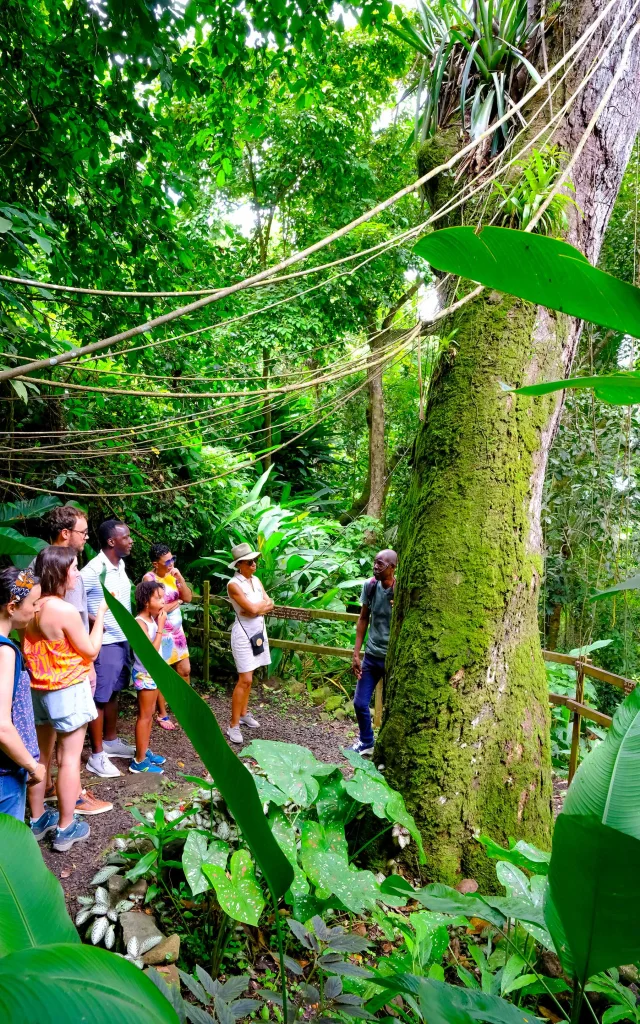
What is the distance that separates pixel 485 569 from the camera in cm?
227

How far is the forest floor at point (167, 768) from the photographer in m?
2.49

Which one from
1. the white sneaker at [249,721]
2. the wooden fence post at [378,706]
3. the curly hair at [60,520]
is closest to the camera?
the curly hair at [60,520]

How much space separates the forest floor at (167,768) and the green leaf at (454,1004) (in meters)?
1.65

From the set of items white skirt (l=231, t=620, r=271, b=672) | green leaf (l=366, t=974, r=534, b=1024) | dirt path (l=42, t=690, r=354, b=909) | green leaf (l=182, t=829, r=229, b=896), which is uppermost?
green leaf (l=366, t=974, r=534, b=1024)

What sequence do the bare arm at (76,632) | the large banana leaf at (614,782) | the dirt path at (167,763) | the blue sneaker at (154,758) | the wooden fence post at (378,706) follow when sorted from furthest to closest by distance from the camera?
the wooden fence post at (378,706) < the blue sneaker at (154,758) < the bare arm at (76,632) < the dirt path at (167,763) < the large banana leaf at (614,782)

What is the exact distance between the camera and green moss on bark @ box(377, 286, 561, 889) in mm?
2123

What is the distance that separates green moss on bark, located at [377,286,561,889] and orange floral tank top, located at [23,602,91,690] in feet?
4.44

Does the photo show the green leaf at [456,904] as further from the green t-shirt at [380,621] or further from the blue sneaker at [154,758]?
the blue sneaker at [154,758]

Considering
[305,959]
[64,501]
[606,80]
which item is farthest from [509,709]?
[64,501]

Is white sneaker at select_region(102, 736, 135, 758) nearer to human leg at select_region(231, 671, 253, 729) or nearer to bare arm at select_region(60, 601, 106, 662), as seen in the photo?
human leg at select_region(231, 671, 253, 729)

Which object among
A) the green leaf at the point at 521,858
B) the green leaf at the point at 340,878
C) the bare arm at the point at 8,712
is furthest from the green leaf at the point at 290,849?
the bare arm at the point at 8,712

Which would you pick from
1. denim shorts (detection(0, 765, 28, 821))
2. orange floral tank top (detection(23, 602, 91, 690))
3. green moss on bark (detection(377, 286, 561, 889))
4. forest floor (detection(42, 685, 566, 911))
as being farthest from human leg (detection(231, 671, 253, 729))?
denim shorts (detection(0, 765, 28, 821))

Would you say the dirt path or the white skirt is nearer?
the dirt path

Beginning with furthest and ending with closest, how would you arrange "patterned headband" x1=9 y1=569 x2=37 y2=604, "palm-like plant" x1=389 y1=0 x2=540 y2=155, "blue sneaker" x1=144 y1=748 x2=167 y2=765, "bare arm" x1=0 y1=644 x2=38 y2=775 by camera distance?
"blue sneaker" x1=144 y1=748 x2=167 y2=765, "palm-like plant" x1=389 y1=0 x2=540 y2=155, "patterned headband" x1=9 y1=569 x2=37 y2=604, "bare arm" x1=0 y1=644 x2=38 y2=775
